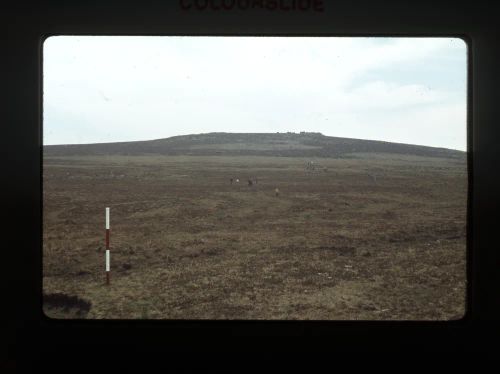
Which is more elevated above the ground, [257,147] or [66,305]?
[257,147]

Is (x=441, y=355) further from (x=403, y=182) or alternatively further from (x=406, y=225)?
(x=403, y=182)

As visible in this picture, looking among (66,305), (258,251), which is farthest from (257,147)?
(66,305)

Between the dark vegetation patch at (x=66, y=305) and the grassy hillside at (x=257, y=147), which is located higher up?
the grassy hillside at (x=257, y=147)

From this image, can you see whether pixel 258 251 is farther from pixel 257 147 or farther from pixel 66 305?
pixel 257 147

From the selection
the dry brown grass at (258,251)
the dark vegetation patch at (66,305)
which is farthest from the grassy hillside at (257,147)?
the dark vegetation patch at (66,305)

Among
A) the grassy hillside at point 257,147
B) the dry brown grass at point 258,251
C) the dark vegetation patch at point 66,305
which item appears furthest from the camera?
the grassy hillside at point 257,147

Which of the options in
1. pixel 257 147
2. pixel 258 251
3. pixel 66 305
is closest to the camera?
pixel 66 305

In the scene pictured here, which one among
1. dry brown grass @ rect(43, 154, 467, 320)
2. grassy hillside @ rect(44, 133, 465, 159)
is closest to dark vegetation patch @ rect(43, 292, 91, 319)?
dry brown grass @ rect(43, 154, 467, 320)

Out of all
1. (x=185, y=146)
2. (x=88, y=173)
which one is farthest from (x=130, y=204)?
(x=185, y=146)

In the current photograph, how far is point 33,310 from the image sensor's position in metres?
2.20

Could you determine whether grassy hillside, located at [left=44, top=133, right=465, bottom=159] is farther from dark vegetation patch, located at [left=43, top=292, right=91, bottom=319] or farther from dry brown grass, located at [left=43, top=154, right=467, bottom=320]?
dark vegetation patch, located at [left=43, top=292, right=91, bottom=319]

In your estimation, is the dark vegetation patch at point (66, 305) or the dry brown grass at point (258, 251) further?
the dry brown grass at point (258, 251)

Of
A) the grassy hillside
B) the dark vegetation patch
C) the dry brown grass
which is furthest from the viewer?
the grassy hillside

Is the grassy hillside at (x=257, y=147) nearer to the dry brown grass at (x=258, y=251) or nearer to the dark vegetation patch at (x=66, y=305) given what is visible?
the dry brown grass at (x=258, y=251)
